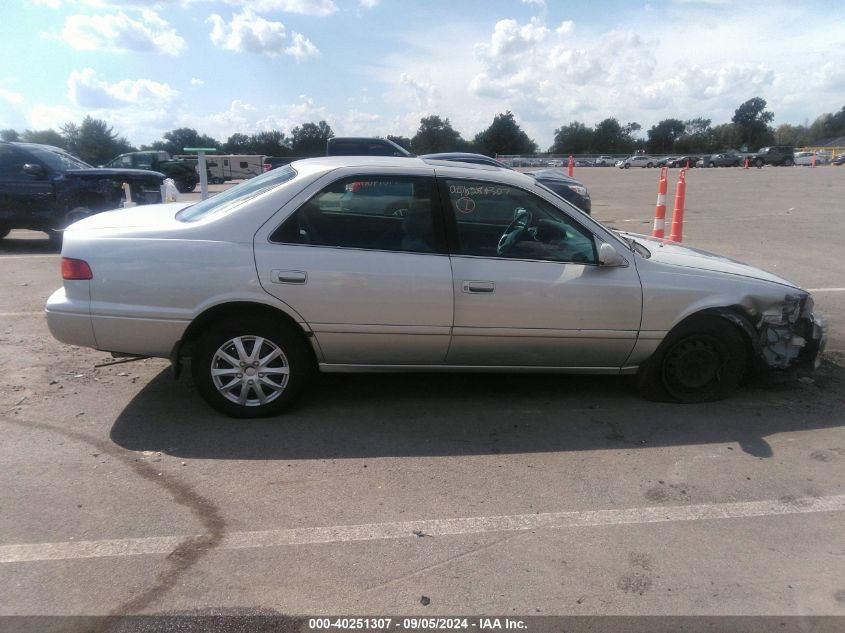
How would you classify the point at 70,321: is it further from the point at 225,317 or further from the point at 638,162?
the point at 638,162

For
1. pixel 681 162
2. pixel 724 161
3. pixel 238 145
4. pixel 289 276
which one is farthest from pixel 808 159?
pixel 289 276

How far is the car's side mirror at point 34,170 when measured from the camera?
33.0 feet

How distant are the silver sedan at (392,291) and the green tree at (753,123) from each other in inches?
4136

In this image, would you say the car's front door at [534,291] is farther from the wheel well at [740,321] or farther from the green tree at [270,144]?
the green tree at [270,144]

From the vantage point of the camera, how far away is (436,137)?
182 feet

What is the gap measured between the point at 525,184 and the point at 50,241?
A: 34.2 ft

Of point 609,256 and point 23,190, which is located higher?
point 23,190

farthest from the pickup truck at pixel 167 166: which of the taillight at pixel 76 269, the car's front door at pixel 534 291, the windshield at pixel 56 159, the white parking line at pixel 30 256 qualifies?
the car's front door at pixel 534 291

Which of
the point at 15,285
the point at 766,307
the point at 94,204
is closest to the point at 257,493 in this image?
the point at 766,307

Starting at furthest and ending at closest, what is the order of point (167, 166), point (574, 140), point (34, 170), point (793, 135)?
1. point (793, 135)
2. point (574, 140)
3. point (167, 166)
4. point (34, 170)

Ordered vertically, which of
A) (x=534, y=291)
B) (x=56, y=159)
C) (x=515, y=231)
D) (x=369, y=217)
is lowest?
(x=534, y=291)

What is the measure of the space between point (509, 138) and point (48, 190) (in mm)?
64409

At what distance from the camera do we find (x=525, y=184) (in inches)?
170

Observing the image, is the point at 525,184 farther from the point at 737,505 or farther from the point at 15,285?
the point at 15,285
